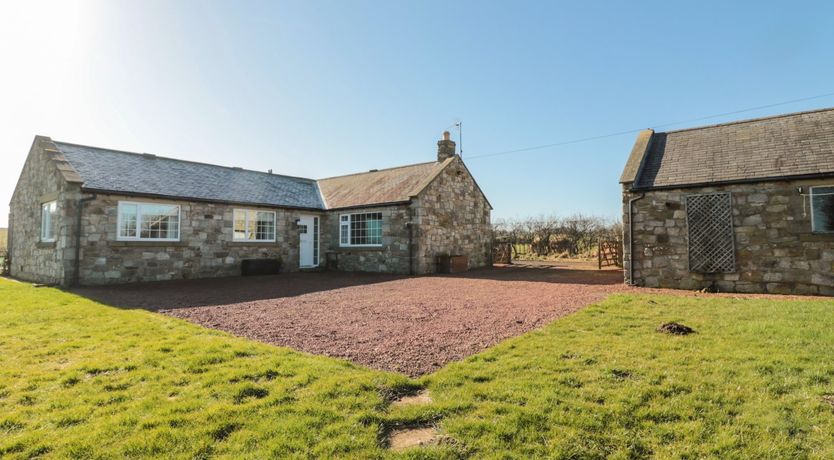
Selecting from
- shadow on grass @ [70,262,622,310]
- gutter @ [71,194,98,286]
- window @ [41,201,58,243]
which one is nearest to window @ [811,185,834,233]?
shadow on grass @ [70,262,622,310]

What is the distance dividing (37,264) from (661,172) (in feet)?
72.5

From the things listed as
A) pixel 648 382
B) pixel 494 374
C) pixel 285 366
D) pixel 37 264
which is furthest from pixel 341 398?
pixel 37 264

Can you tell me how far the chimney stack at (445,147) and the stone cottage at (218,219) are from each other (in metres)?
0.06

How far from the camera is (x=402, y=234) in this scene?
17.5 meters

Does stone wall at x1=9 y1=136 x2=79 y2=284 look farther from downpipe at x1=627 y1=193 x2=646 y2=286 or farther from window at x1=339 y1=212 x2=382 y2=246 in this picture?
downpipe at x1=627 y1=193 x2=646 y2=286

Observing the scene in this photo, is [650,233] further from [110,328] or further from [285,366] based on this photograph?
[110,328]

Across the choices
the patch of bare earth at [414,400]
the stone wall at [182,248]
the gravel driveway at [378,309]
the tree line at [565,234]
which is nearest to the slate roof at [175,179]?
the stone wall at [182,248]

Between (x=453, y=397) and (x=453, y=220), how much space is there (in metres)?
15.9

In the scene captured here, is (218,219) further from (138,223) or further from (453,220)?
(453,220)

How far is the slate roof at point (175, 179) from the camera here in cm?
1416

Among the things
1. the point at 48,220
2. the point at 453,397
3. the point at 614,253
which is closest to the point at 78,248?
the point at 48,220

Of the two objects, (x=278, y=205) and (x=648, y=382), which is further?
(x=278, y=205)

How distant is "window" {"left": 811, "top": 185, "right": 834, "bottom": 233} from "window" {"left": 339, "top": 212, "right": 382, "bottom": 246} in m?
14.2

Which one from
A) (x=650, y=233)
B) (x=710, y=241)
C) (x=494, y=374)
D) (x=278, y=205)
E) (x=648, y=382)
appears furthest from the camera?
(x=278, y=205)
